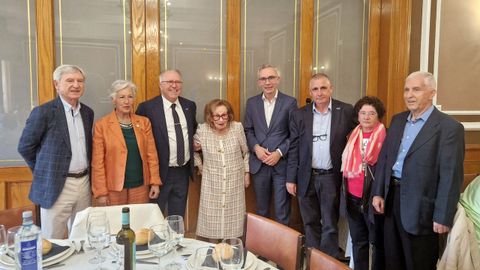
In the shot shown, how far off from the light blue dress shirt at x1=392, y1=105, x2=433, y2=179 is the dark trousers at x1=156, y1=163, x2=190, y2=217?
1.66 metres

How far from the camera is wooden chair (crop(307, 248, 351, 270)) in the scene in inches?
53.6

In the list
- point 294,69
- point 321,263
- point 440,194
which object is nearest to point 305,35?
point 294,69

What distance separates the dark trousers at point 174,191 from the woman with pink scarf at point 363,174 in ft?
4.36

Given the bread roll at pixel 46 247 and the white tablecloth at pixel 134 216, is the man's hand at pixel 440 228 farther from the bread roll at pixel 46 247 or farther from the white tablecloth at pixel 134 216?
the bread roll at pixel 46 247

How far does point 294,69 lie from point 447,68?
1606 mm

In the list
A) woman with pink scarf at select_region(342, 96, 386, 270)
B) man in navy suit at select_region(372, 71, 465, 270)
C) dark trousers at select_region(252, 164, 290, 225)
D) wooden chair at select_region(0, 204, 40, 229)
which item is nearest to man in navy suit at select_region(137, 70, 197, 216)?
dark trousers at select_region(252, 164, 290, 225)

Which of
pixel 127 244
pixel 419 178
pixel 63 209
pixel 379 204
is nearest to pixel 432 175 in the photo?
pixel 419 178

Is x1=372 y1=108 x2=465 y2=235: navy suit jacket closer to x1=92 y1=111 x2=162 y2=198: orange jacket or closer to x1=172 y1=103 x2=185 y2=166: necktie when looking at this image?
x1=172 y1=103 x2=185 y2=166: necktie

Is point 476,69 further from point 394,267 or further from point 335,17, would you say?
point 394,267

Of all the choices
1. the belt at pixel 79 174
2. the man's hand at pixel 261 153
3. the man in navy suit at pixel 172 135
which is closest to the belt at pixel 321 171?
the man's hand at pixel 261 153

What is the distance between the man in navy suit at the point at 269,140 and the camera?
3254 mm

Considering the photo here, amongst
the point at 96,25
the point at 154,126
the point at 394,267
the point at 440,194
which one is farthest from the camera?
the point at 96,25

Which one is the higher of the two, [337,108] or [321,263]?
[337,108]

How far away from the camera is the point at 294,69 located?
3814 mm
